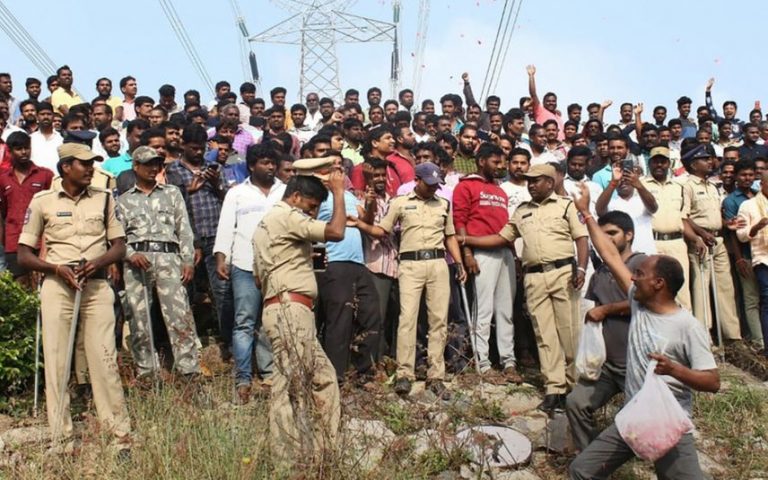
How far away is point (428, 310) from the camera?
7.12m

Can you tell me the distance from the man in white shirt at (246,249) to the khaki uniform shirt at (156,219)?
0.38 meters

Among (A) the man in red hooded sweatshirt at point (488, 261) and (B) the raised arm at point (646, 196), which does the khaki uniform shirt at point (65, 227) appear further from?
(B) the raised arm at point (646, 196)

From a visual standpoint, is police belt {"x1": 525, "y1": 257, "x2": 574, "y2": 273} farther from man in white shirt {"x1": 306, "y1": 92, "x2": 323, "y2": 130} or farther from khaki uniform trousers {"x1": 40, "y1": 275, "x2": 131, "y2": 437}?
man in white shirt {"x1": 306, "y1": 92, "x2": 323, "y2": 130}

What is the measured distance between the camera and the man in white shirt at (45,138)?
31.7 ft

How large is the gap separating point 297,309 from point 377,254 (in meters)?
2.28

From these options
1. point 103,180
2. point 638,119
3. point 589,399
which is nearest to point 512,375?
point 589,399

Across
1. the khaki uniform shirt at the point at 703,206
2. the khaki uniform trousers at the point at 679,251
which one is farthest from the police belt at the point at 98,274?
the khaki uniform shirt at the point at 703,206

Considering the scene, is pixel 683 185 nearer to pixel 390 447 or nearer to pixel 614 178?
pixel 614 178

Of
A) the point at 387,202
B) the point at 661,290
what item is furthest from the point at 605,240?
the point at 387,202

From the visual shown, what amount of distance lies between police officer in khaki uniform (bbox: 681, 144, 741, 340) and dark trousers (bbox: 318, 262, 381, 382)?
388 centimetres

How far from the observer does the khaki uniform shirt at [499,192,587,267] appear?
275 inches

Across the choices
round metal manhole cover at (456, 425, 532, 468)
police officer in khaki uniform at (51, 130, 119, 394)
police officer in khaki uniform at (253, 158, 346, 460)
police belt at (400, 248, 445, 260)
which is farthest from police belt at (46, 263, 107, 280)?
round metal manhole cover at (456, 425, 532, 468)

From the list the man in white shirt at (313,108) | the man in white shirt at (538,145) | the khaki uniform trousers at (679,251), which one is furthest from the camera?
the man in white shirt at (313,108)

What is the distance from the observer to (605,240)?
5398 mm
